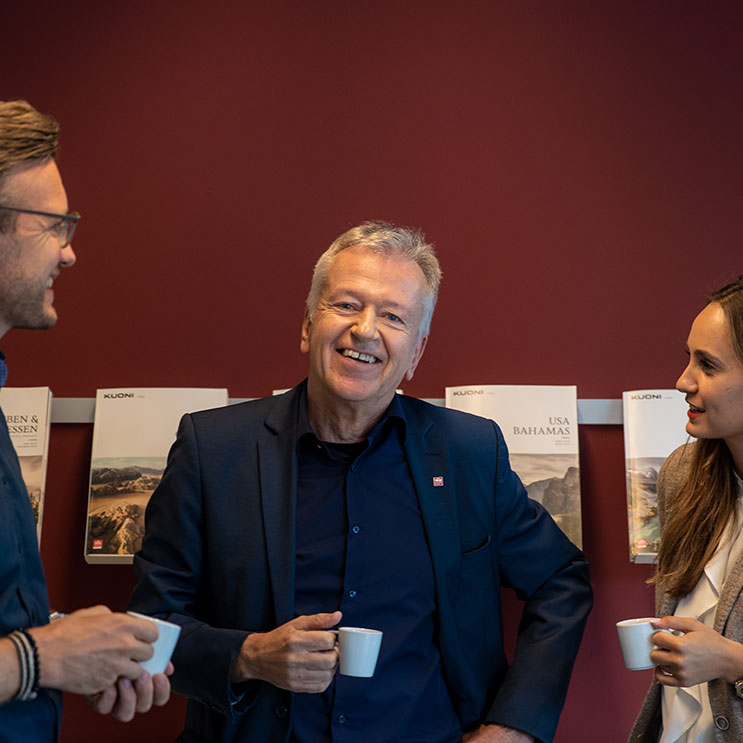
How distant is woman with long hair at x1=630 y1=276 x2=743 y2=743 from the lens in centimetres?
214

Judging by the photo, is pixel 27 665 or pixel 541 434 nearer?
pixel 27 665

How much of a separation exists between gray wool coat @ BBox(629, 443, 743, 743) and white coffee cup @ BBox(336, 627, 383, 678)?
0.80 meters

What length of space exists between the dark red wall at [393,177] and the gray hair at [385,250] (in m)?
0.35

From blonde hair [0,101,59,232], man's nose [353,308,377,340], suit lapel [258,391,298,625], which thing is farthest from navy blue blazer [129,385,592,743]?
blonde hair [0,101,59,232]

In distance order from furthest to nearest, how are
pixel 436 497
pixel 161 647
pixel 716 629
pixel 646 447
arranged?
pixel 646 447 → pixel 436 497 → pixel 716 629 → pixel 161 647

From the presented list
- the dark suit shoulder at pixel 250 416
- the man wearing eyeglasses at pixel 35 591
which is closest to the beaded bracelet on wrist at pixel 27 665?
the man wearing eyeglasses at pixel 35 591

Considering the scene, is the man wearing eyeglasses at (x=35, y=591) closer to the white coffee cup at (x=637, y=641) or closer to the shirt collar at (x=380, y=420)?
the shirt collar at (x=380, y=420)

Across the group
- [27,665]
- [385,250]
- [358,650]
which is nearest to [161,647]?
[27,665]

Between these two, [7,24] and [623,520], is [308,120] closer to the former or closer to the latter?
[7,24]

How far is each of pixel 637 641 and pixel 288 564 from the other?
2.61 feet

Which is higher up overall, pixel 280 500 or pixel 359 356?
pixel 359 356

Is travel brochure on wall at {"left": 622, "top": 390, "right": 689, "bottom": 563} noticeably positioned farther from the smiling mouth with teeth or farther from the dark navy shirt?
the smiling mouth with teeth

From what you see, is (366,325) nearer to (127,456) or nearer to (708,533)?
(127,456)

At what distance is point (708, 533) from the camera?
2330 mm
